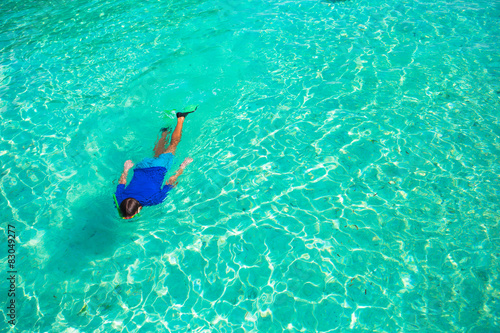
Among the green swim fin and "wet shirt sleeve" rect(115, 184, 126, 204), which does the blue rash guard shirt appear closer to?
"wet shirt sleeve" rect(115, 184, 126, 204)

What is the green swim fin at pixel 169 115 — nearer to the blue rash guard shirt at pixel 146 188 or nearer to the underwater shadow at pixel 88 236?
the blue rash guard shirt at pixel 146 188

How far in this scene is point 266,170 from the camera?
6766mm

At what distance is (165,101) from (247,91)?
217 centimetres

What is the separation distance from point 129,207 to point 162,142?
7.40ft

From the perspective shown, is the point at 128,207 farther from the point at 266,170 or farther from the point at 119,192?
the point at 266,170

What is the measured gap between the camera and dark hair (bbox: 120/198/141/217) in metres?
5.36

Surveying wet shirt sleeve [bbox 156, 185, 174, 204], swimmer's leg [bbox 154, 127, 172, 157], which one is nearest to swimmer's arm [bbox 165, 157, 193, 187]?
wet shirt sleeve [bbox 156, 185, 174, 204]

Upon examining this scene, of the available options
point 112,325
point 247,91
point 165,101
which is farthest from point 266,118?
point 112,325

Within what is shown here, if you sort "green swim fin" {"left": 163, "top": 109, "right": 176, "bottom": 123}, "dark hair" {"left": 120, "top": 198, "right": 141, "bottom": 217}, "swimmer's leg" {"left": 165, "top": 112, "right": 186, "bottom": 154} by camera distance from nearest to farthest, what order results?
1. "dark hair" {"left": 120, "top": 198, "right": 141, "bottom": 217}
2. "swimmer's leg" {"left": 165, "top": 112, "right": 186, "bottom": 154}
3. "green swim fin" {"left": 163, "top": 109, "right": 176, "bottom": 123}

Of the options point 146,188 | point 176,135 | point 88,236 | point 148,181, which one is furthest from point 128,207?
point 176,135

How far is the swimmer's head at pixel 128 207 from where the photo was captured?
17.6 feet

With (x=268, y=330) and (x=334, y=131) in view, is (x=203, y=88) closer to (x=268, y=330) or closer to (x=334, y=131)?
(x=334, y=131)

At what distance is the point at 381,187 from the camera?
20.7ft

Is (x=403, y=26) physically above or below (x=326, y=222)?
above
